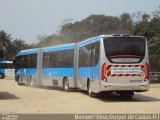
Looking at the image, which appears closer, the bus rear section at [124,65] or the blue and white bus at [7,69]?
the bus rear section at [124,65]

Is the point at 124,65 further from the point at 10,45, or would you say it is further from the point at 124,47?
the point at 10,45

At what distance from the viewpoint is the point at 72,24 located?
96.7 metres

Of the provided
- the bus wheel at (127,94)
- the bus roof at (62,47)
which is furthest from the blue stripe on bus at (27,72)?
the bus wheel at (127,94)

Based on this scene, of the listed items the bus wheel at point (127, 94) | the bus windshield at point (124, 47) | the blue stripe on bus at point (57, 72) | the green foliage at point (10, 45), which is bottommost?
the bus wheel at point (127, 94)

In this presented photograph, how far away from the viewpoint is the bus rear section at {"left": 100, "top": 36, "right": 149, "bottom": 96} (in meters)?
20.5

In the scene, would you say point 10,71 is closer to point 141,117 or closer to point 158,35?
point 158,35

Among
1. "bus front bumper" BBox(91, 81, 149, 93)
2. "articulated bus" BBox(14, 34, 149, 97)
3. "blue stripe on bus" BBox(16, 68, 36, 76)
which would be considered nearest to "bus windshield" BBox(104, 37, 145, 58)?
"articulated bus" BBox(14, 34, 149, 97)

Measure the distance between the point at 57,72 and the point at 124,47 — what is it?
9536 millimetres

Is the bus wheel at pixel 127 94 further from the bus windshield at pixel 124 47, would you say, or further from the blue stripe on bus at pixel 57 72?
the blue stripe on bus at pixel 57 72

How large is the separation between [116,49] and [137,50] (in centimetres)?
103

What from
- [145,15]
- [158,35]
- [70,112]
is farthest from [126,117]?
[145,15]

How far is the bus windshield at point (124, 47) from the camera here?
815 inches

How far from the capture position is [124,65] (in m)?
20.7

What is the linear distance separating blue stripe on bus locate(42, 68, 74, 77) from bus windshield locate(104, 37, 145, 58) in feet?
22.0
